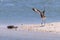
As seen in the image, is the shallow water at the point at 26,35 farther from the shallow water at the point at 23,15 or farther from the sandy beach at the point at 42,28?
the shallow water at the point at 23,15

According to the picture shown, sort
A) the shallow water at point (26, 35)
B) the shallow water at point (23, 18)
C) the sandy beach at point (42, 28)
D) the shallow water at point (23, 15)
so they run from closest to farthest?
1. the shallow water at point (26, 35)
2. the shallow water at point (23, 18)
3. the sandy beach at point (42, 28)
4. the shallow water at point (23, 15)

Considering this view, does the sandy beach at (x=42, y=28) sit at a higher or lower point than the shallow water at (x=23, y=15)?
lower

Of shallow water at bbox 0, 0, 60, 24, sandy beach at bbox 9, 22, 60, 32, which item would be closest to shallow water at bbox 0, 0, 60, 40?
shallow water at bbox 0, 0, 60, 24

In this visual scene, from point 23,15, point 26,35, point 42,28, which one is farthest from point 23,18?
point 26,35

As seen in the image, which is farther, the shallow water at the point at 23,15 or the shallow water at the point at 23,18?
the shallow water at the point at 23,15

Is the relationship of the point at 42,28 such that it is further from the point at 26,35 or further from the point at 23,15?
the point at 23,15

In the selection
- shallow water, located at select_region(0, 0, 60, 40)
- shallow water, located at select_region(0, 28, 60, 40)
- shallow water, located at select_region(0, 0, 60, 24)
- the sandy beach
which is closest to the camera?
shallow water, located at select_region(0, 28, 60, 40)

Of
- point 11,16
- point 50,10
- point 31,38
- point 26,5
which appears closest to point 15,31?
point 31,38

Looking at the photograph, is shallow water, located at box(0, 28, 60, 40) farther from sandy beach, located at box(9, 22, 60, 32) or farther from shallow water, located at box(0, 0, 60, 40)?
sandy beach, located at box(9, 22, 60, 32)

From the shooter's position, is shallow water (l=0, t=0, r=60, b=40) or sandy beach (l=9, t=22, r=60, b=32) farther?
sandy beach (l=9, t=22, r=60, b=32)

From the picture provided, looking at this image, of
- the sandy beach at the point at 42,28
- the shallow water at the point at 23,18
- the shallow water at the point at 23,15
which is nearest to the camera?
the shallow water at the point at 23,18

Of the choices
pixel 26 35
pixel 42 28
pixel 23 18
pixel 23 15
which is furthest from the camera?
pixel 23 15

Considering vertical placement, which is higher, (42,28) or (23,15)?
(23,15)

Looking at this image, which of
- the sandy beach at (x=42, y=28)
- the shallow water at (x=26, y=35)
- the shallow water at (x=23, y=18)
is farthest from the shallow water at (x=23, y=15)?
the shallow water at (x=26, y=35)
